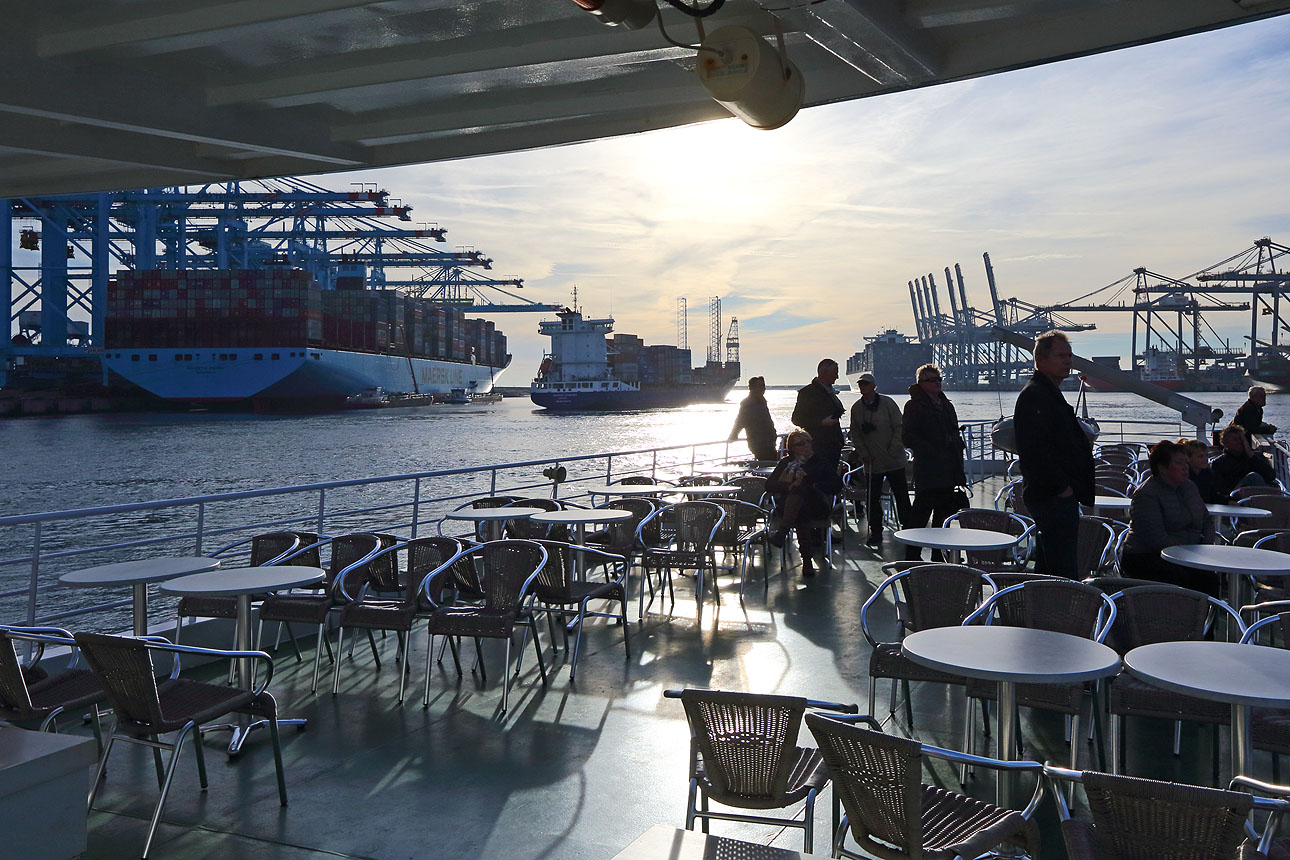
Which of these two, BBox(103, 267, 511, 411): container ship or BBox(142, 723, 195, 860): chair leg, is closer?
BBox(142, 723, 195, 860): chair leg

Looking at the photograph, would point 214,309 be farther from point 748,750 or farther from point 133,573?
point 748,750

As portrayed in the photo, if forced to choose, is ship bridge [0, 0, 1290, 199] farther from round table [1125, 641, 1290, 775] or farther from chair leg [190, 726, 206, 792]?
chair leg [190, 726, 206, 792]

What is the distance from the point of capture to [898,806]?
1.75 meters

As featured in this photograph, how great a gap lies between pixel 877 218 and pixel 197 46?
27.1 feet

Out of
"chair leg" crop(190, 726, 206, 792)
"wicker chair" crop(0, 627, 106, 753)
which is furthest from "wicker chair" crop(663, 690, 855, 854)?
"wicker chair" crop(0, 627, 106, 753)

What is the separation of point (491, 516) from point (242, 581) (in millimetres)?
1855

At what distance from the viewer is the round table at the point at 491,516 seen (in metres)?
5.18

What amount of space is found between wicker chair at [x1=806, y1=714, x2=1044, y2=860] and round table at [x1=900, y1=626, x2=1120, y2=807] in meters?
0.38

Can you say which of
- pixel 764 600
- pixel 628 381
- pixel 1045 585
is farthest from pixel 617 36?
pixel 628 381

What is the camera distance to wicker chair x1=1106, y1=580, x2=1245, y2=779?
8.50 feet

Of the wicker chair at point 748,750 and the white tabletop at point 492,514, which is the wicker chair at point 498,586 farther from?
the wicker chair at point 748,750

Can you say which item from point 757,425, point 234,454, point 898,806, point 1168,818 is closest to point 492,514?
point 757,425

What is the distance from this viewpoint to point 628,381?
248 feet

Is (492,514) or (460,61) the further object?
(492,514)
